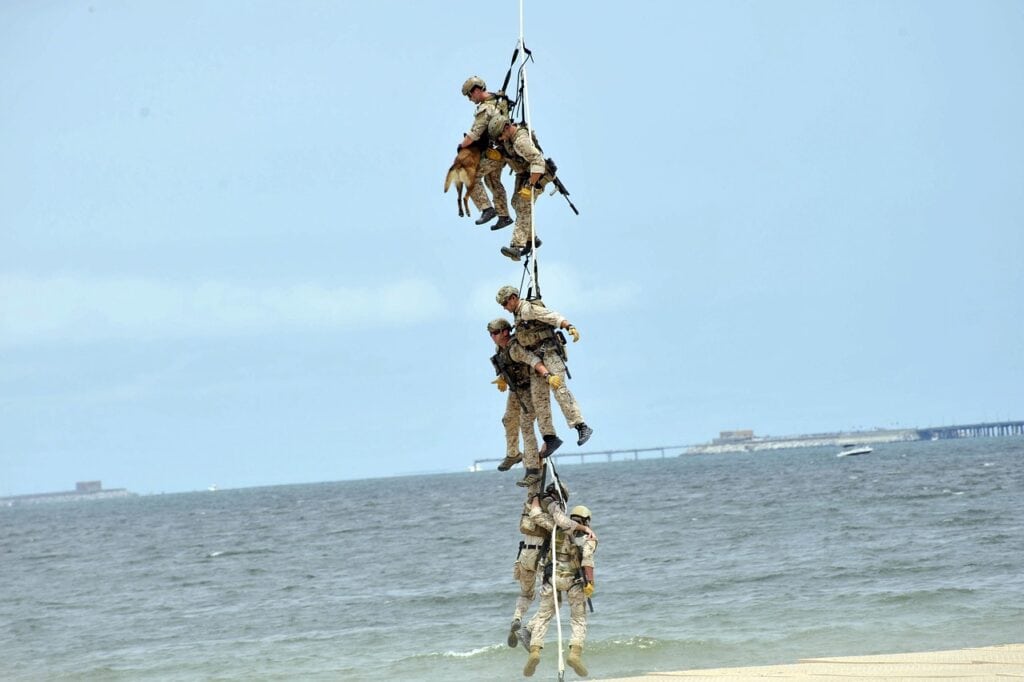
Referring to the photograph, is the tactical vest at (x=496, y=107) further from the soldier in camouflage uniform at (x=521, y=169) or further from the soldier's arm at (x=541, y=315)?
the soldier's arm at (x=541, y=315)

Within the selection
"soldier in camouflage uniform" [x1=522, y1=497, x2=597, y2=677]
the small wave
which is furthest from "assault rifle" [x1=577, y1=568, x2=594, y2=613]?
the small wave

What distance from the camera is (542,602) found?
19188 mm

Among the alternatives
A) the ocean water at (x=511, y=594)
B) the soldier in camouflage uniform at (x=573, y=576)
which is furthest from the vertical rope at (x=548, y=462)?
the ocean water at (x=511, y=594)

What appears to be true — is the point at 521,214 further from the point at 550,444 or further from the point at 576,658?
the point at 576,658

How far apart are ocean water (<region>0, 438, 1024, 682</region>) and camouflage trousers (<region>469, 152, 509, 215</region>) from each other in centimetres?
1442

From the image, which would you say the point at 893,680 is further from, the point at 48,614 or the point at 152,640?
the point at 48,614

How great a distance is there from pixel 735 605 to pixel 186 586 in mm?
29086

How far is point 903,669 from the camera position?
74.5 feet

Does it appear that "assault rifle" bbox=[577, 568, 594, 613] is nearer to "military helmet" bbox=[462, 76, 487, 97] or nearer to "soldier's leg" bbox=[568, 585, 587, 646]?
"soldier's leg" bbox=[568, 585, 587, 646]

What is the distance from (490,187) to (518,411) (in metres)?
3.09

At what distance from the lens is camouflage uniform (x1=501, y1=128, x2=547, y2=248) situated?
1862 centimetres

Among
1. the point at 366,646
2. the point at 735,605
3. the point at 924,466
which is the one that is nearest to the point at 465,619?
the point at 366,646

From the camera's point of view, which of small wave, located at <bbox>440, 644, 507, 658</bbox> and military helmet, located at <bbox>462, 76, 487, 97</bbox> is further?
small wave, located at <bbox>440, 644, 507, 658</bbox>

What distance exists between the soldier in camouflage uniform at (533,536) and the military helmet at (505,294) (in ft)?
8.71
